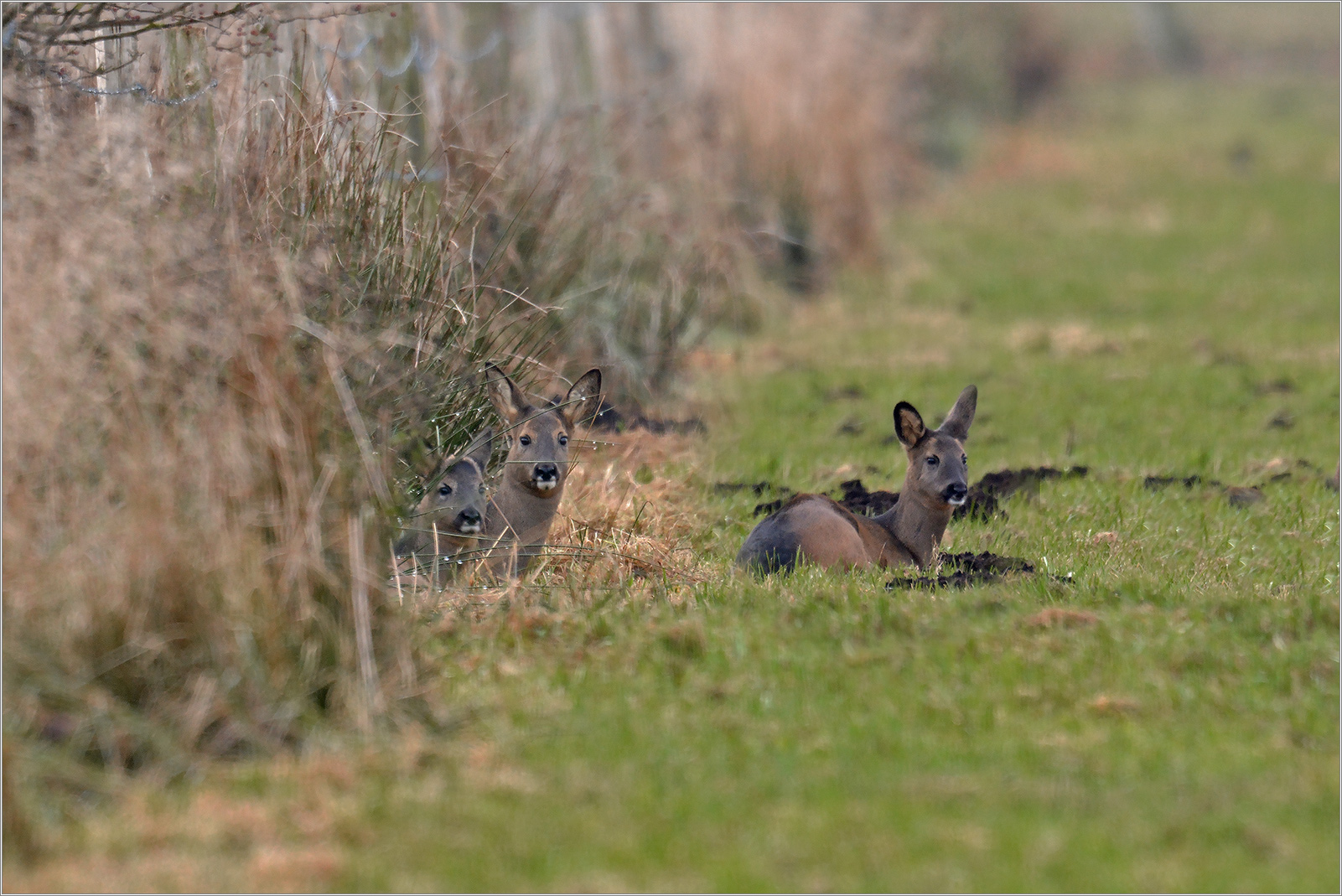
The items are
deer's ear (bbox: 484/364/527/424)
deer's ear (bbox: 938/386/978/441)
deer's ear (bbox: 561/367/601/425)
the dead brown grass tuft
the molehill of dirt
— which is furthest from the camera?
the molehill of dirt

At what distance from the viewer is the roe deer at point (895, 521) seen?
8117 mm

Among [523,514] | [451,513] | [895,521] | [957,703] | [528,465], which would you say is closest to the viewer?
[957,703]

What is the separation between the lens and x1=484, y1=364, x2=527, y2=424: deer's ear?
845cm

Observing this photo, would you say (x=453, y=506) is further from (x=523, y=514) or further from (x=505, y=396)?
(x=505, y=396)

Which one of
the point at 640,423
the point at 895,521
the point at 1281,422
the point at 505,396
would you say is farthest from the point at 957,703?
the point at 1281,422

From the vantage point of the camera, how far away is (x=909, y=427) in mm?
9203

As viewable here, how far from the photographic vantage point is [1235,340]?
15.5 meters

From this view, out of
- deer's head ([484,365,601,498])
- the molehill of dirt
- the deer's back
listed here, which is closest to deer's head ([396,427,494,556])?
deer's head ([484,365,601,498])

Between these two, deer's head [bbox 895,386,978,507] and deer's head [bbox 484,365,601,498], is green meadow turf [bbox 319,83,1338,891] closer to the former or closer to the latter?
deer's head [bbox 895,386,978,507]

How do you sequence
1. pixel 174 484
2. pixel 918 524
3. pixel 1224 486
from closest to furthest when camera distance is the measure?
pixel 174 484, pixel 918 524, pixel 1224 486

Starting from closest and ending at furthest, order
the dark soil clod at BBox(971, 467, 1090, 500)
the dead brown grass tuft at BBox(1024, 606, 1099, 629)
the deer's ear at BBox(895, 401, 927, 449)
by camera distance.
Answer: the dead brown grass tuft at BBox(1024, 606, 1099, 629), the deer's ear at BBox(895, 401, 927, 449), the dark soil clod at BBox(971, 467, 1090, 500)

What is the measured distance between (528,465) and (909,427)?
6.86 ft

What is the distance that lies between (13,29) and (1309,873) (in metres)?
5.92

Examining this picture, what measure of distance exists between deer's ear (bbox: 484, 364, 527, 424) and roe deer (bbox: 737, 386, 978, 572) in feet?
4.21
